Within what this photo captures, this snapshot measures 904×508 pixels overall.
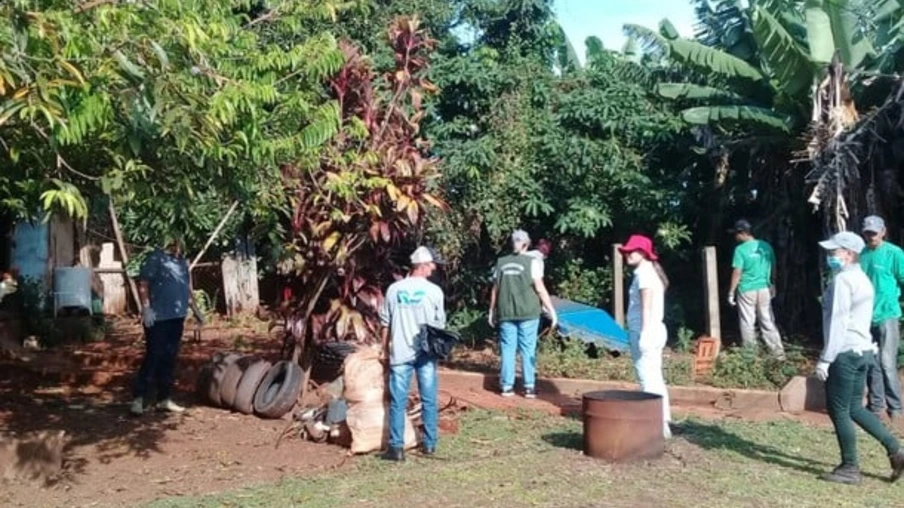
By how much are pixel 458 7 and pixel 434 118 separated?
5.85 ft

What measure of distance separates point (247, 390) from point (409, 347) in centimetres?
277

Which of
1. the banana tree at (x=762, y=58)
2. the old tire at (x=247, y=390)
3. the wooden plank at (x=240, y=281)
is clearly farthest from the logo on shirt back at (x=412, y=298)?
the wooden plank at (x=240, y=281)

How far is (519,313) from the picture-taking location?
11453 millimetres

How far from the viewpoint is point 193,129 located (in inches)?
256

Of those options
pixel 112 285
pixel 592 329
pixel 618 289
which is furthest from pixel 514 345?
pixel 112 285

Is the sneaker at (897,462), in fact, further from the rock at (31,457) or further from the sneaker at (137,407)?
the sneaker at (137,407)

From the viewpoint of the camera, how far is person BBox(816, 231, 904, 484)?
7.70 metres

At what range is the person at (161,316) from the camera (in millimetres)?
10500

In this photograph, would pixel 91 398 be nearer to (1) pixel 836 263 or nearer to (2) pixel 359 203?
(2) pixel 359 203

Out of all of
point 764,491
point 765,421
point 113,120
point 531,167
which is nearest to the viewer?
point 113,120

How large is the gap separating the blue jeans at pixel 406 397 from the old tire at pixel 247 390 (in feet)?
7.93

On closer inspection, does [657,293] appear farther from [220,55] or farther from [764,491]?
[220,55]

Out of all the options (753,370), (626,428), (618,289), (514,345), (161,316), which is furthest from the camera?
(618,289)

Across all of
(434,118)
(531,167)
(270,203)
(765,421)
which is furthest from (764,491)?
(434,118)
